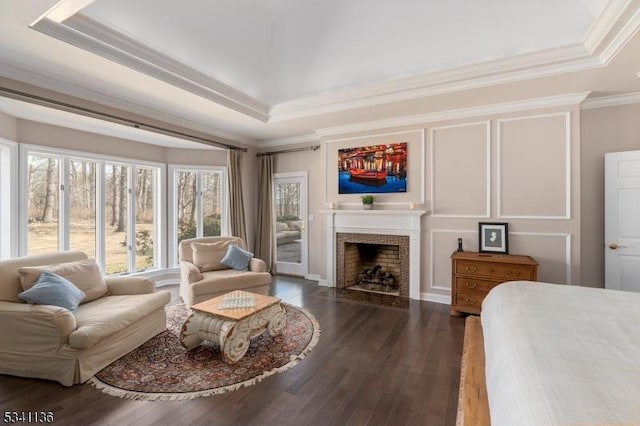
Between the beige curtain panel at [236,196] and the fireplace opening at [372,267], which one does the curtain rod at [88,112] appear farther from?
the fireplace opening at [372,267]

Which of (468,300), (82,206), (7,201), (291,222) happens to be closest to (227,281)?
(291,222)

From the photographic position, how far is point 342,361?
2574 mm

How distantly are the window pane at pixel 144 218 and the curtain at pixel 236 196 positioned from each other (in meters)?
1.33

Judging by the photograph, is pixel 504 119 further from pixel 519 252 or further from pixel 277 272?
pixel 277 272

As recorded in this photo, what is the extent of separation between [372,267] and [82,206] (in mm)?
4620

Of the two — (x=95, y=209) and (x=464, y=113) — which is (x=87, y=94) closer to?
(x=95, y=209)

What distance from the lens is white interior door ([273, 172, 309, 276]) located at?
18.5 ft

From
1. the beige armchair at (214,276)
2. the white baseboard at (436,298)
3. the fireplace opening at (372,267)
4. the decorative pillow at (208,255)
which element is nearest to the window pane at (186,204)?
the beige armchair at (214,276)

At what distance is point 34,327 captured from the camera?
2.23 m

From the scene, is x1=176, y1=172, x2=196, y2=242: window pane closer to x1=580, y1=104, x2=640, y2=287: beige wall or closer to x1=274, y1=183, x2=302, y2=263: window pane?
x1=274, y1=183, x2=302, y2=263: window pane

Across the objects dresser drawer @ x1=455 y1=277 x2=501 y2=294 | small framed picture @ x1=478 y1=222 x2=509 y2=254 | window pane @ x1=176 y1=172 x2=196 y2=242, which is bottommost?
dresser drawer @ x1=455 y1=277 x2=501 y2=294

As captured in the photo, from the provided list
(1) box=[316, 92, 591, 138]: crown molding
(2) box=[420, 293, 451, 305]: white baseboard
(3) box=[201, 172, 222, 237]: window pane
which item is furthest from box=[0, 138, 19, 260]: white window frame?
(2) box=[420, 293, 451, 305]: white baseboard

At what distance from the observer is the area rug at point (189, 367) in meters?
2.16

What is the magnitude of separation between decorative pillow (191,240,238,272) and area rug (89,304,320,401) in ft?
3.81
